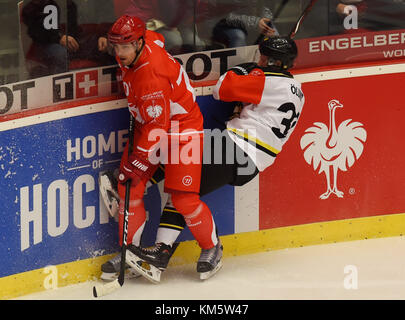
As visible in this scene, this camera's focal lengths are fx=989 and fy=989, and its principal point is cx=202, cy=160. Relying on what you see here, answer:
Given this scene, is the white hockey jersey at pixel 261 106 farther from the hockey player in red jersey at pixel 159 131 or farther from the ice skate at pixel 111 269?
the ice skate at pixel 111 269

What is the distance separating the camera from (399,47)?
5336mm

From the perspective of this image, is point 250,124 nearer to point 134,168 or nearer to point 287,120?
point 287,120

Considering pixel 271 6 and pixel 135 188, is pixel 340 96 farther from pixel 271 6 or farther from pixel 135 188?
pixel 135 188

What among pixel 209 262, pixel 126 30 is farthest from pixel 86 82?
pixel 209 262

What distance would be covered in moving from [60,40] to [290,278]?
5.26 ft

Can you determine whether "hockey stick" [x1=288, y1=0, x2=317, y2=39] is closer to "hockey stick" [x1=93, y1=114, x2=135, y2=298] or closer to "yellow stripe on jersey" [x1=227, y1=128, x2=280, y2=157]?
"yellow stripe on jersey" [x1=227, y1=128, x2=280, y2=157]

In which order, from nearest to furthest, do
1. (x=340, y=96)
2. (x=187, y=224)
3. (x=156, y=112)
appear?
1. (x=156, y=112)
2. (x=187, y=224)
3. (x=340, y=96)

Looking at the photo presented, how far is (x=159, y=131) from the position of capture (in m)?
4.52

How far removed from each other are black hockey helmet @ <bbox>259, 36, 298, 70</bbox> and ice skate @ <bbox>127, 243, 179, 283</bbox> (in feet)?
3.46

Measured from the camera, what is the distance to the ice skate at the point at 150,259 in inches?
184

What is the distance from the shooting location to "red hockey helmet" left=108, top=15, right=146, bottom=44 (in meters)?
4.38

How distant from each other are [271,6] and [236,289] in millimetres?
1456

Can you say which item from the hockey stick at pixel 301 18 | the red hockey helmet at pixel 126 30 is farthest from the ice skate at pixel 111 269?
the hockey stick at pixel 301 18

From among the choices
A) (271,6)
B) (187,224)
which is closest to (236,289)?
(187,224)
